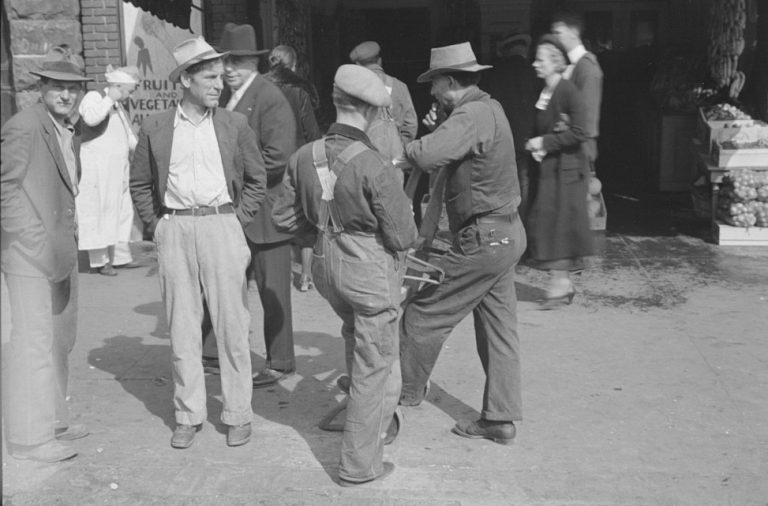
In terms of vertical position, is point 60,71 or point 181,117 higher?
point 60,71

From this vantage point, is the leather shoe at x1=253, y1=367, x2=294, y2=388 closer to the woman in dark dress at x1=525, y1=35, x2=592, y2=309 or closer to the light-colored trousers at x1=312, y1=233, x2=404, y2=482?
the light-colored trousers at x1=312, y1=233, x2=404, y2=482

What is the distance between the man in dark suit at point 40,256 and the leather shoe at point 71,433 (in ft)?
0.06

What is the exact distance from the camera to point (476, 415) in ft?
16.8

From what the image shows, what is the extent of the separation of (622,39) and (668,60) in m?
1.60

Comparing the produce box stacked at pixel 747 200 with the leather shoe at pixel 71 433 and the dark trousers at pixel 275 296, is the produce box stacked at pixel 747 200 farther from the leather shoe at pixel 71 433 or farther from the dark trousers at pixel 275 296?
the leather shoe at pixel 71 433

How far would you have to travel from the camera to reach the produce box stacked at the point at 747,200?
8.62 metres

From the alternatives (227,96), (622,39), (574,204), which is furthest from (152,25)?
(622,39)

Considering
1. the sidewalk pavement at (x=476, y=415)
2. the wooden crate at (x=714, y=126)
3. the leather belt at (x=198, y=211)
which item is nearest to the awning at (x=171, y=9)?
the sidewalk pavement at (x=476, y=415)

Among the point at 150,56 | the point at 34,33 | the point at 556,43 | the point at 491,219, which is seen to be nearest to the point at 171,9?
the point at 150,56

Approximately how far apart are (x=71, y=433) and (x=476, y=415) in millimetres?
2018

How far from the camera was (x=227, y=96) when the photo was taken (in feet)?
18.8

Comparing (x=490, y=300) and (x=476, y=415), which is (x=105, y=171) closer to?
(x=476, y=415)

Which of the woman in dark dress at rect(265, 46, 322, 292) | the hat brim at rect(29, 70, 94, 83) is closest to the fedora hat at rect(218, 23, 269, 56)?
the woman in dark dress at rect(265, 46, 322, 292)

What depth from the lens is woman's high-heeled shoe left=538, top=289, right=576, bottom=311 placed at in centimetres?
696
